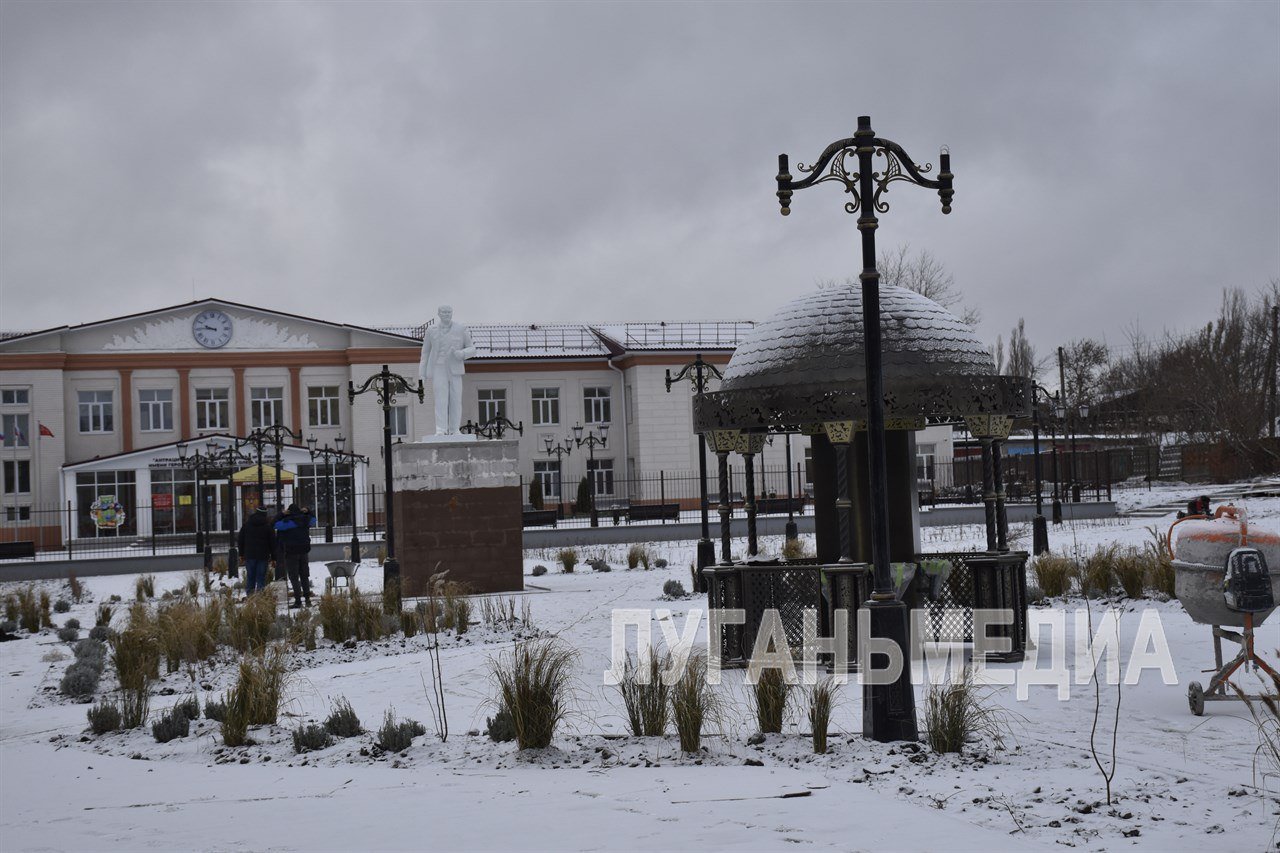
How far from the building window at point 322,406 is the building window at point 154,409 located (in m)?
5.86

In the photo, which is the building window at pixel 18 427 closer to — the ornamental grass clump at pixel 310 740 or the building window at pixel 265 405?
the building window at pixel 265 405

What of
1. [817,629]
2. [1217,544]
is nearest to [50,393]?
[817,629]

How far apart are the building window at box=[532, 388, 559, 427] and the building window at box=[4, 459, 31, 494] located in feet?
71.6

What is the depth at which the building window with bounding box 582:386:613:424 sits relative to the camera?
59719 mm

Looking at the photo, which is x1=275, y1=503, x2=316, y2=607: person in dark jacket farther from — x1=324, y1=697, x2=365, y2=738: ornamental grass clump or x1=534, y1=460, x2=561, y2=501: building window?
x1=534, y1=460, x2=561, y2=501: building window

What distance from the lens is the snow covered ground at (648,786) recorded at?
6.04m

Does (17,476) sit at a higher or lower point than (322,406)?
lower

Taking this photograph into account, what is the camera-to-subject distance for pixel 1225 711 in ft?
28.5

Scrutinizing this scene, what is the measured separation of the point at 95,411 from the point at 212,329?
596 centimetres

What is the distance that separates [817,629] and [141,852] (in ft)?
20.0

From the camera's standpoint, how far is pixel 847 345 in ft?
35.2

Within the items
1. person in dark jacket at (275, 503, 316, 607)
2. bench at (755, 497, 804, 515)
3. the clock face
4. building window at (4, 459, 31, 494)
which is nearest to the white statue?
person in dark jacket at (275, 503, 316, 607)

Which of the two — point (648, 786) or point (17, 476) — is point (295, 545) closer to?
point (648, 786)

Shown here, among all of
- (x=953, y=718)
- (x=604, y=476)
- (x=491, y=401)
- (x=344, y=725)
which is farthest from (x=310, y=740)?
(x=604, y=476)
